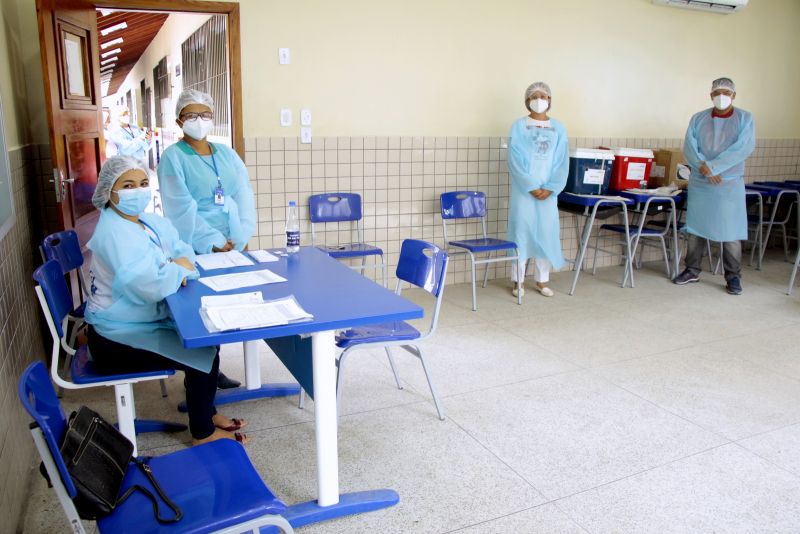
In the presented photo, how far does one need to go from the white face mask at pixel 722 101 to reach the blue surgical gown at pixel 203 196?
13.0 ft

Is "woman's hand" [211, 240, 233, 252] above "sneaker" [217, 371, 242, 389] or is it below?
above

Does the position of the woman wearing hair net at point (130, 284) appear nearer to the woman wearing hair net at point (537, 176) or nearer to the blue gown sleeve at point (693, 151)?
the woman wearing hair net at point (537, 176)

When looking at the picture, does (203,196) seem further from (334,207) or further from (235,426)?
(334,207)

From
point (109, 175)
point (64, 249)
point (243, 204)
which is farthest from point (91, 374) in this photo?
point (243, 204)

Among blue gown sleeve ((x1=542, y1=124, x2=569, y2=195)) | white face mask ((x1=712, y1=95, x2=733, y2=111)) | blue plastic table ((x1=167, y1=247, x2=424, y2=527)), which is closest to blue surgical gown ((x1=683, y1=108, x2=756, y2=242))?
white face mask ((x1=712, y1=95, x2=733, y2=111))

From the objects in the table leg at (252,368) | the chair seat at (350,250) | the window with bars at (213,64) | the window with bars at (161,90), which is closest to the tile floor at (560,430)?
the table leg at (252,368)

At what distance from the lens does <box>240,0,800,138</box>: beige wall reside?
4484mm

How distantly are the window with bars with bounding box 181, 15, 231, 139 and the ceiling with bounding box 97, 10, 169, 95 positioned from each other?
725mm

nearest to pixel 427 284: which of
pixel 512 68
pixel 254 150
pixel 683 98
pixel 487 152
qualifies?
pixel 254 150

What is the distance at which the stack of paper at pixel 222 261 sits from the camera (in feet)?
8.53

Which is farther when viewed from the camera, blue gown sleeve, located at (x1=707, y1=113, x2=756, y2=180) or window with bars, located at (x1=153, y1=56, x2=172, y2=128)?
window with bars, located at (x1=153, y1=56, x2=172, y2=128)

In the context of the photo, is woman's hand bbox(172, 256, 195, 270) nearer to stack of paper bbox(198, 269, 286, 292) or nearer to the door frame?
stack of paper bbox(198, 269, 286, 292)

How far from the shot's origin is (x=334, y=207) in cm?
466

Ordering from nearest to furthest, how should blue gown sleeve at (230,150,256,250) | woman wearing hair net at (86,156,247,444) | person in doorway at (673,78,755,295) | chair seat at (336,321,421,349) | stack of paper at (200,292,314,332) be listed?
stack of paper at (200,292,314,332), woman wearing hair net at (86,156,247,444), chair seat at (336,321,421,349), blue gown sleeve at (230,150,256,250), person in doorway at (673,78,755,295)
